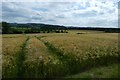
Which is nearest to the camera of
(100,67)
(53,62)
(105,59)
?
(53,62)

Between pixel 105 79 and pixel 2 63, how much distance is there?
24.7 ft

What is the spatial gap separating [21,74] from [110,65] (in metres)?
9.47

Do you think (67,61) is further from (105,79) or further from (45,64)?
(105,79)

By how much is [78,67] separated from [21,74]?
552 cm

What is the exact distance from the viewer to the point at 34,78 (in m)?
15.5

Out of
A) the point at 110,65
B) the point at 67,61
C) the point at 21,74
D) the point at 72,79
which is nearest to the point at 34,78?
the point at 21,74

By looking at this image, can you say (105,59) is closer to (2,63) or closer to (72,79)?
(72,79)

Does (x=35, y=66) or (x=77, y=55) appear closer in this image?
(x=35, y=66)

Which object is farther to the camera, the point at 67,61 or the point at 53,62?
the point at 67,61

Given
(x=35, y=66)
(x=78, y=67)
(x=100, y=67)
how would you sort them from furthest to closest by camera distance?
(x=100, y=67)
(x=78, y=67)
(x=35, y=66)

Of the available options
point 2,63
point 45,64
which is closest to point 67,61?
point 45,64

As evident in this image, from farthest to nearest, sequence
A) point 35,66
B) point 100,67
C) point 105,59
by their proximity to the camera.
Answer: point 105,59 → point 100,67 → point 35,66

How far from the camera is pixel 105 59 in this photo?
74.8 feet

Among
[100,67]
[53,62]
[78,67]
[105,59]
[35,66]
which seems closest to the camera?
[35,66]
